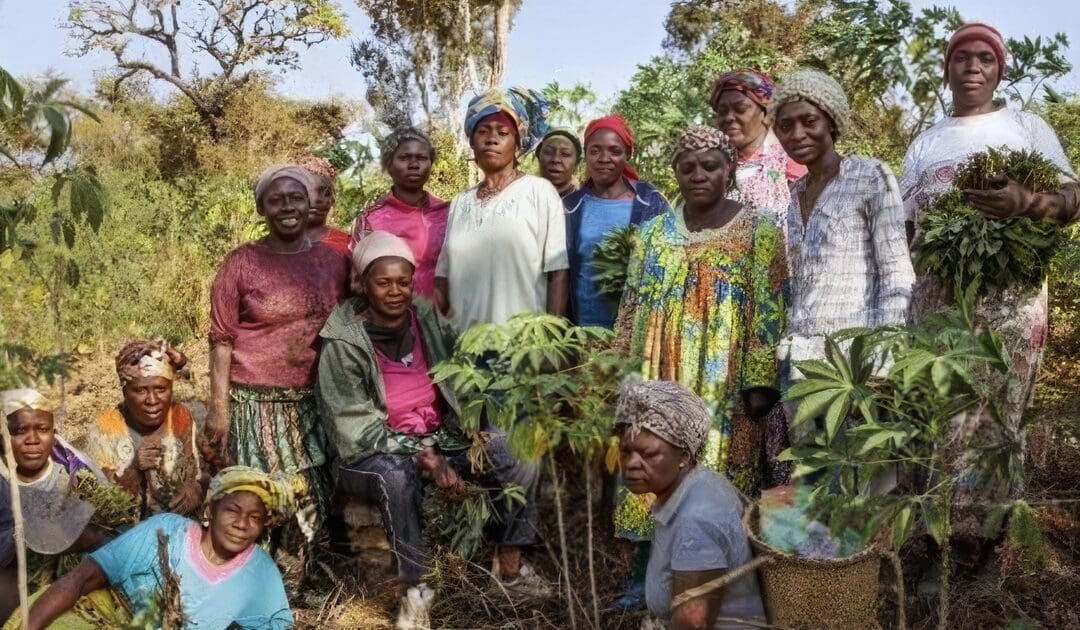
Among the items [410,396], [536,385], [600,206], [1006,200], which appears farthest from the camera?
[600,206]

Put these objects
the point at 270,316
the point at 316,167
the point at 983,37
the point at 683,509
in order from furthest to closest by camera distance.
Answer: the point at 316,167 < the point at 270,316 < the point at 983,37 < the point at 683,509

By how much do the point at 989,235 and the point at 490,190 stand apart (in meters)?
2.04

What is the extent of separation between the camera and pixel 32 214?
241cm

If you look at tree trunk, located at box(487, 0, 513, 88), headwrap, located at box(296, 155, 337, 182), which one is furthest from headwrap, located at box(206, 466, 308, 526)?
tree trunk, located at box(487, 0, 513, 88)

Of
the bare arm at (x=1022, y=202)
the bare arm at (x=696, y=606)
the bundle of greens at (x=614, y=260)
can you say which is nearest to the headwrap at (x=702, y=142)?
the bundle of greens at (x=614, y=260)

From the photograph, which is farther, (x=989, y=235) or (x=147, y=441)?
(x=147, y=441)

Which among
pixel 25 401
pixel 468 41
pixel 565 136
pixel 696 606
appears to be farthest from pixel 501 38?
pixel 696 606

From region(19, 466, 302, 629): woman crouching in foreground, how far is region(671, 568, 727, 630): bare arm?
1564 millimetres

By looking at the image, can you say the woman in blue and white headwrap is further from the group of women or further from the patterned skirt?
A: the patterned skirt

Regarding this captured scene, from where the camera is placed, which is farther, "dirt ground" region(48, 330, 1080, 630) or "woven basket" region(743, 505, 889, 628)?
"dirt ground" region(48, 330, 1080, 630)

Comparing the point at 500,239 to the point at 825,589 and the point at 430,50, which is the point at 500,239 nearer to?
the point at 825,589

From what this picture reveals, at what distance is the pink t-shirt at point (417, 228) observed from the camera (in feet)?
15.7

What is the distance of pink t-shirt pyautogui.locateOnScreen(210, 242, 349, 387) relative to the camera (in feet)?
14.6

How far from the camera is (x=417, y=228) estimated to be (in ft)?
15.9
